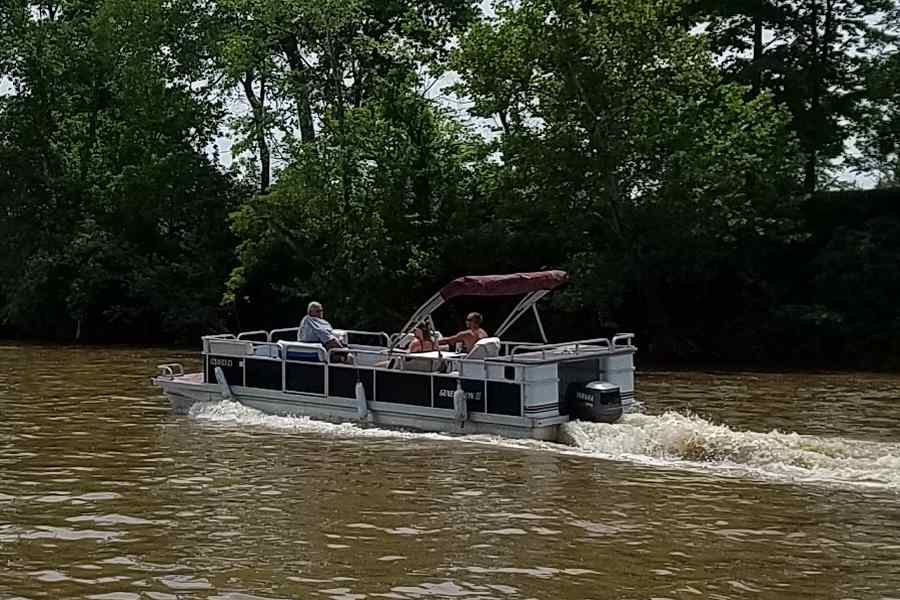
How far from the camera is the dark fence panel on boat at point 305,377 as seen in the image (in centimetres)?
1895

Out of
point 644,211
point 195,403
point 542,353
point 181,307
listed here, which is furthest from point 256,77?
point 542,353

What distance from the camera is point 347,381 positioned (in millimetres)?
18578

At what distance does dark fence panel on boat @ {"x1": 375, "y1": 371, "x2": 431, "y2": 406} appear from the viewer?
58.0 feet

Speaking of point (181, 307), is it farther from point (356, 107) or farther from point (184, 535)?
point (184, 535)

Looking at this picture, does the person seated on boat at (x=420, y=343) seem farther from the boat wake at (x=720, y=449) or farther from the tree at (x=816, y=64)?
the tree at (x=816, y=64)

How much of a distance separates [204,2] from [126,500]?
1391 inches

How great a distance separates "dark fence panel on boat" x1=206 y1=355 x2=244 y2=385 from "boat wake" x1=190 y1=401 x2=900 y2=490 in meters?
3.00

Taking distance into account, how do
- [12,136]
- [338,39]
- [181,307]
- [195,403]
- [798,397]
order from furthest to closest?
1. [12,136]
2. [181,307]
3. [338,39]
4. [798,397]
5. [195,403]

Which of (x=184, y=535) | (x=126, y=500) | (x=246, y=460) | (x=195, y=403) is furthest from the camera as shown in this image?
(x=195, y=403)

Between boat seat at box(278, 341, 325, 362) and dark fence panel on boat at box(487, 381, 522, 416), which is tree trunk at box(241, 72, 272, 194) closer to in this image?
boat seat at box(278, 341, 325, 362)

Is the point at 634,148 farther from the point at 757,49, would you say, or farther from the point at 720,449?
the point at 720,449

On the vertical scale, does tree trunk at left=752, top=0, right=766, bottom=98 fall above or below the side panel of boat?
above

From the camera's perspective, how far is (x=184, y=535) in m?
11.5

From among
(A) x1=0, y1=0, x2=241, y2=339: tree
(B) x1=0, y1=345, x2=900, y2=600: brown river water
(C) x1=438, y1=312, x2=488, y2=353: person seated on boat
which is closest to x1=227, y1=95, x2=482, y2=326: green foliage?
(A) x1=0, y1=0, x2=241, y2=339: tree
